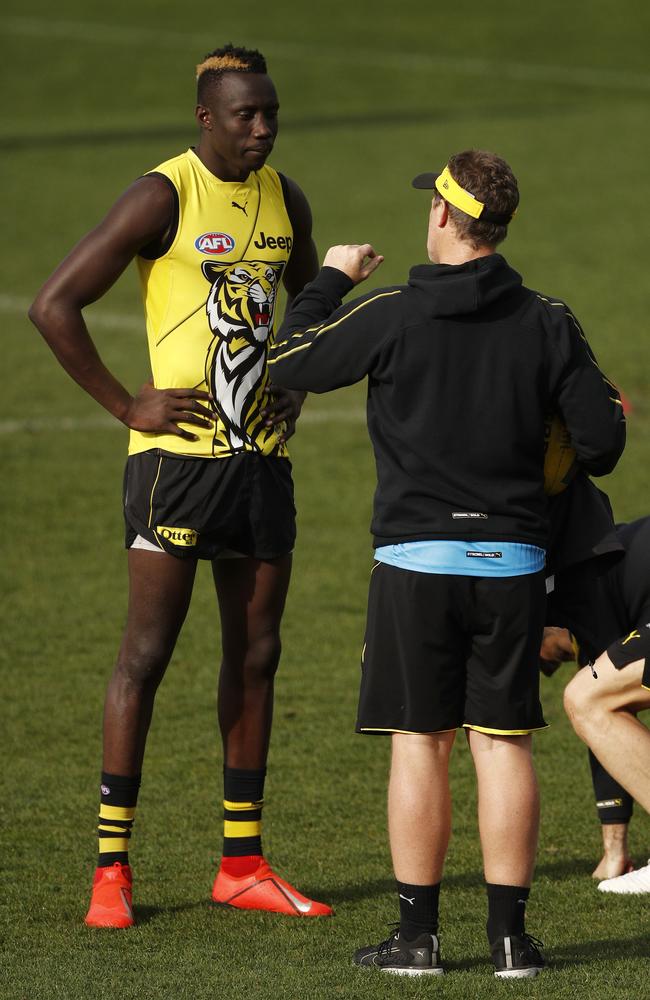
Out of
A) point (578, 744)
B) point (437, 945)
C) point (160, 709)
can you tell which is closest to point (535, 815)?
point (437, 945)

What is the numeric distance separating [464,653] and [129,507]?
47.7 inches


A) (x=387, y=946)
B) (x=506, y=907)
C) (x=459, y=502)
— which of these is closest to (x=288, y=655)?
(x=387, y=946)

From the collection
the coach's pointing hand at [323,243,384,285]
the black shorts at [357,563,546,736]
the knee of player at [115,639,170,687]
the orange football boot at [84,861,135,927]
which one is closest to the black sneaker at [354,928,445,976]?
the black shorts at [357,563,546,736]

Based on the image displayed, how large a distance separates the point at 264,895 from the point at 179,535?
109cm

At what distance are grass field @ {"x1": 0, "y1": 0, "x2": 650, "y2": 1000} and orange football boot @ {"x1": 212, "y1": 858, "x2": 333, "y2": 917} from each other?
8cm

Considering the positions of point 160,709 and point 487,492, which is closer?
point 487,492

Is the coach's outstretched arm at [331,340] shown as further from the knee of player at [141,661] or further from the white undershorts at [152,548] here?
the knee of player at [141,661]

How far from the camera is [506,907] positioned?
417 centimetres

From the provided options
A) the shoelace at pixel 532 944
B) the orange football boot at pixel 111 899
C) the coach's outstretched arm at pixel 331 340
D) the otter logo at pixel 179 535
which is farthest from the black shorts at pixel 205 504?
the shoelace at pixel 532 944

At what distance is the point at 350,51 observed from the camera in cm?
3650

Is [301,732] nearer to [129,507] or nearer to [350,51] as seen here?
[129,507]

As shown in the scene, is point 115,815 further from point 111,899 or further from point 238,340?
point 238,340

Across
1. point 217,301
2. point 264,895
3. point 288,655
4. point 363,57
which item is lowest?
point 264,895

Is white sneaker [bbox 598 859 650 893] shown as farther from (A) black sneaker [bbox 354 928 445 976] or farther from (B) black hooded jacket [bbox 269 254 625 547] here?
(B) black hooded jacket [bbox 269 254 625 547]
